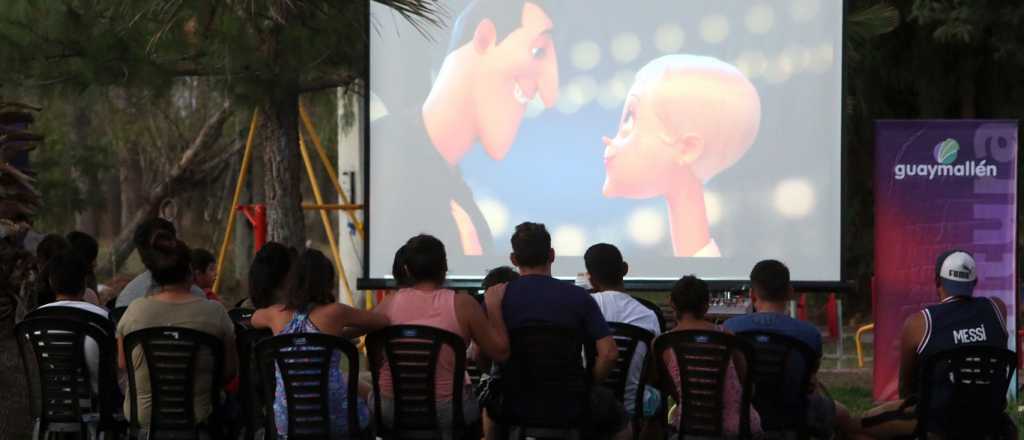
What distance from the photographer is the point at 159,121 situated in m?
25.3

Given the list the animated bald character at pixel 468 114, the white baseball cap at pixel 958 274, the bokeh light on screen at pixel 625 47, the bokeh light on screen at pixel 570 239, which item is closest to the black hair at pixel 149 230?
the white baseball cap at pixel 958 274

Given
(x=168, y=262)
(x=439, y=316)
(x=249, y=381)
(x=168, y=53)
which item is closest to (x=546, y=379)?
(x=439, y=316)

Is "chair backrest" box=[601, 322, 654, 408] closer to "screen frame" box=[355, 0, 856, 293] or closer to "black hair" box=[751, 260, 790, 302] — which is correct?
"black hair" box=[751, 260, 790, 302]

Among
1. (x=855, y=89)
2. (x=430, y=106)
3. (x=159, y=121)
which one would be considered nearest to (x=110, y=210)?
(x=159, y=121)

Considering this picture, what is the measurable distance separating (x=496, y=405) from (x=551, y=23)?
4509 millimetres

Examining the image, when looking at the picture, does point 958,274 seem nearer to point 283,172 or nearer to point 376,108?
point 376,108

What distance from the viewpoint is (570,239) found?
991cm

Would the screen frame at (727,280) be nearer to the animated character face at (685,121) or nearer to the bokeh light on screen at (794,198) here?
the bokeh light on screen at (794,198)

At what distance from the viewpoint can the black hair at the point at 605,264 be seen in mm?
6434

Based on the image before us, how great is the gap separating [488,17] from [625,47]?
93 cm

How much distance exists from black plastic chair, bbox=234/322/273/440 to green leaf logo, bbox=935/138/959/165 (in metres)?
4.85

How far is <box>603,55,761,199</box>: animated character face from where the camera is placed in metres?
9.76

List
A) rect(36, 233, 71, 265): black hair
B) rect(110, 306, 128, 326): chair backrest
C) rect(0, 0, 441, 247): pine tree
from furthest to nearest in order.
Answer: rect(0, 0, 441, 247): pine tree → rect(36, 233, 71, 265): black hair → rect(110, 306, 128, 326): chair backrest

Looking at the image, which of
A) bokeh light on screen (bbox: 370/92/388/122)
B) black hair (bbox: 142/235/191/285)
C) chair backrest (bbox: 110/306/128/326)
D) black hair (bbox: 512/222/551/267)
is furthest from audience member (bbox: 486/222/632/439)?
bokeh light on screen (bbox: 370/92/388/122)
